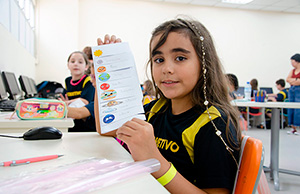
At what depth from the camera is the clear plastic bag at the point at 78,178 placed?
369 mm

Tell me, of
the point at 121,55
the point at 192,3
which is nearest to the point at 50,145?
the point at 121,55

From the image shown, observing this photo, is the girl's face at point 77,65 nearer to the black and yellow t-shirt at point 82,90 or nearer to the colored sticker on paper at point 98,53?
the black and yellow t-shirt at point 82,90

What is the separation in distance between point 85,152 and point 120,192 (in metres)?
0.29

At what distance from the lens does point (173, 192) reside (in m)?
0.59

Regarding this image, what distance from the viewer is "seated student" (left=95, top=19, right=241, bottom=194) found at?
1.97 feet

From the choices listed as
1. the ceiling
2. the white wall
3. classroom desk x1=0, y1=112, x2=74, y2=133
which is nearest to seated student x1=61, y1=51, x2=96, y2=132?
classroom desk x1=0, y1=112, x2=74, y2=133

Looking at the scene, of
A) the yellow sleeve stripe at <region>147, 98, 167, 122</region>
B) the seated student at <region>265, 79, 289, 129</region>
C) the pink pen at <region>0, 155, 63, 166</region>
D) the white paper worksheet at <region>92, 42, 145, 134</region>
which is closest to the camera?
the pink pen at <region>0, 155, 63, 166</region>

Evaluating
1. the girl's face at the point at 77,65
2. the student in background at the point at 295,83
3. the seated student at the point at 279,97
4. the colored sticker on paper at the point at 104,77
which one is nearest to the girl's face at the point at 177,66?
the colored sticker on paper at the point at 104,77

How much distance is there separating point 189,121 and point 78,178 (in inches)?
17.8

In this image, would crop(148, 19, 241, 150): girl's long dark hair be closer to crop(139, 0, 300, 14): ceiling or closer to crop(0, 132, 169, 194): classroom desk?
crop(0, 132, 169, 194): classroom desk

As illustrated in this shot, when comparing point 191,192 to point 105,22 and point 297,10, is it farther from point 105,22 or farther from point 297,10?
point 297,10

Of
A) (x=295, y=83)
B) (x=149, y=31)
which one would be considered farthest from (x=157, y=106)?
(x=149, y=31)

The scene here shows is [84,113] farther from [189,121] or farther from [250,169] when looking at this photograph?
[250,169]

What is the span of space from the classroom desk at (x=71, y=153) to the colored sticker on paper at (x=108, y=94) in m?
0.15
